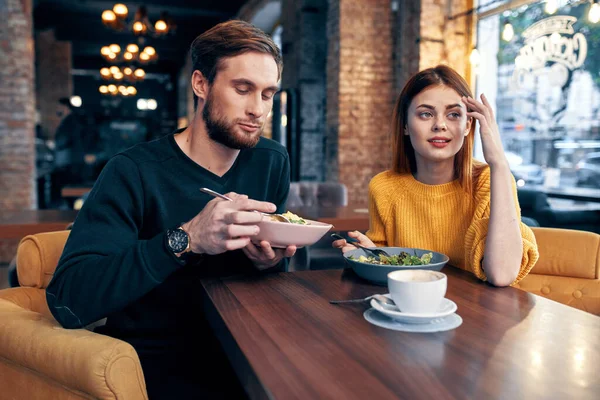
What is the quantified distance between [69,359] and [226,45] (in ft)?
3.08

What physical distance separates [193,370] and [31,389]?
0.40 metres

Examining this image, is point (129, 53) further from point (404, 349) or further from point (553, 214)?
point (404, 349)

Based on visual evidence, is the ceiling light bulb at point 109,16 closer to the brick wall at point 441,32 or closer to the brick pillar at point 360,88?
the brick pillar at point 360,88

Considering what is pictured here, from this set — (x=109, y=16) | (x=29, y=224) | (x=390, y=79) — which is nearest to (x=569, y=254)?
(x=29, y=224)

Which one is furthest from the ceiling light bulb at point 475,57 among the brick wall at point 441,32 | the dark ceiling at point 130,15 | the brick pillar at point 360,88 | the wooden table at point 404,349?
the dark ceiling at point 130,15

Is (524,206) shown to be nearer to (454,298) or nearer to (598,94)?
(598,94)

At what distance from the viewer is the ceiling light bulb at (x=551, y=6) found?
5023mm

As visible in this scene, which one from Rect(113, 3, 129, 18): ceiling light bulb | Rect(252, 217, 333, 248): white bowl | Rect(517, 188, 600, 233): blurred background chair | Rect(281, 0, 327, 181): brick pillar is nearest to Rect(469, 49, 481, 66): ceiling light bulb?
Rect(517, 188, 600, 233): blurred background chair

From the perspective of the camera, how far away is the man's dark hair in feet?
4.97

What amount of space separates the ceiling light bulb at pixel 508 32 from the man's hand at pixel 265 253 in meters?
4.96

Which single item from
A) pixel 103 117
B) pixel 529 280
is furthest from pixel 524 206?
pixel 103 117

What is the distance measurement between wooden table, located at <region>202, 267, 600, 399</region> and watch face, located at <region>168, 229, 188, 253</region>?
0.14 metres

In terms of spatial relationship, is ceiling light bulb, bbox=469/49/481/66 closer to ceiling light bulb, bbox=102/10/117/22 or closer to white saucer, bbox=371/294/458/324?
ceiling light bulb, bbox=102/10/117/22

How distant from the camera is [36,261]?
160 centimetres
